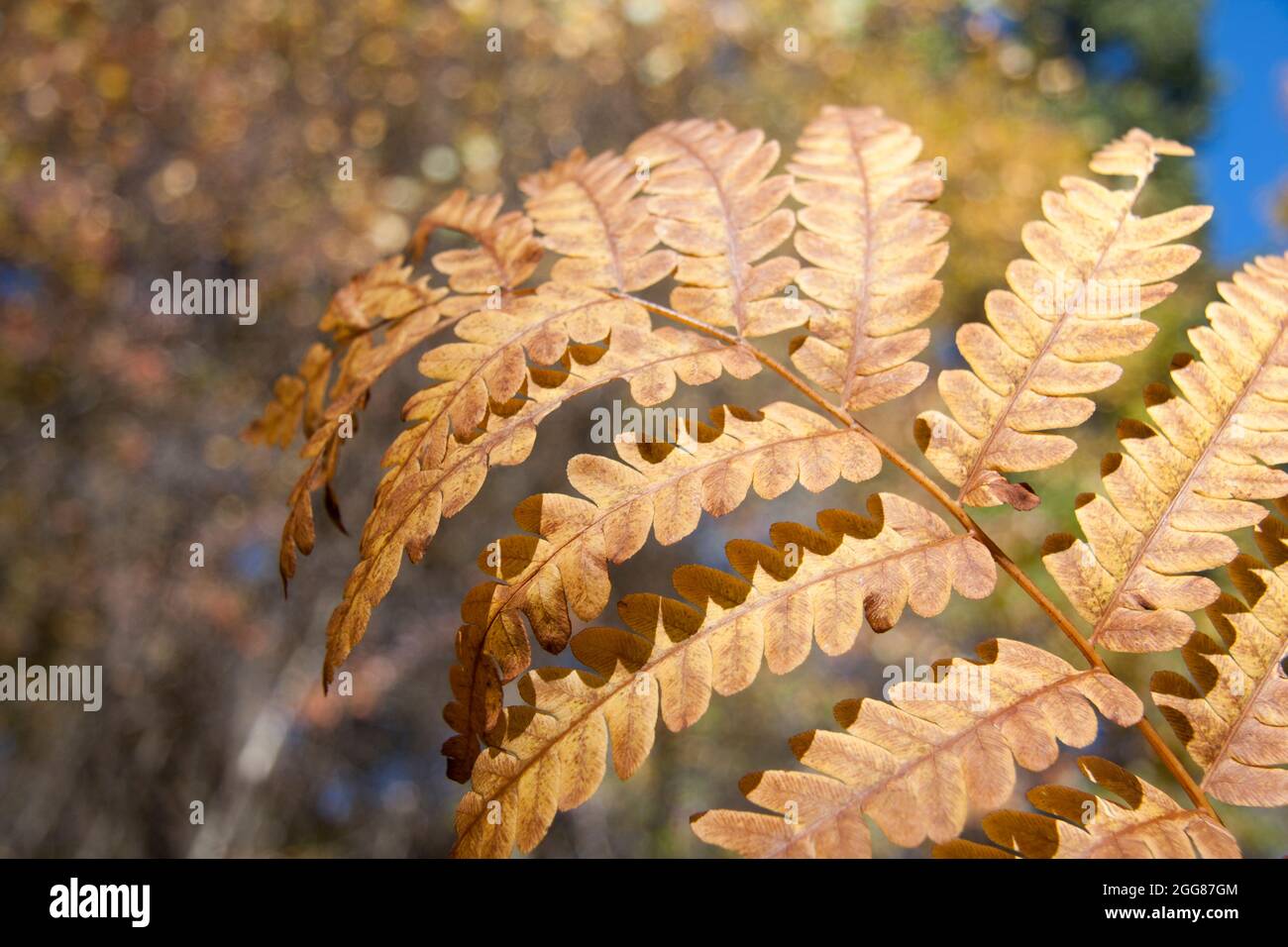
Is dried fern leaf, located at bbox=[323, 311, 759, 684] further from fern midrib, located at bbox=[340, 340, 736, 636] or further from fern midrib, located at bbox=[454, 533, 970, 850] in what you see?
fern midrib, located at bbox=[454, 533, 970, 850]

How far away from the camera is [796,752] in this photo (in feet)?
2.36

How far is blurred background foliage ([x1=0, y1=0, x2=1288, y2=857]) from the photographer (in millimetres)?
3949

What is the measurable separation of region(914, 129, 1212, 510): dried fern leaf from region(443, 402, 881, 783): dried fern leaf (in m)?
0.12

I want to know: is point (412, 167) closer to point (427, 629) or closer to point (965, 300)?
point (427, 629)

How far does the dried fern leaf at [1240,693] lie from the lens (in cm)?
80

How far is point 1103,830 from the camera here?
0.73 metres

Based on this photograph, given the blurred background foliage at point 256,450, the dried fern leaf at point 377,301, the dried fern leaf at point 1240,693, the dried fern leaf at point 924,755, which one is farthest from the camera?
the blurred background foliage at point 256,450

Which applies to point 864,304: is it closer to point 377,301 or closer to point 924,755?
point 924,755

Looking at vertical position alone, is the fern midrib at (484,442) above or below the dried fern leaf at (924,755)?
above

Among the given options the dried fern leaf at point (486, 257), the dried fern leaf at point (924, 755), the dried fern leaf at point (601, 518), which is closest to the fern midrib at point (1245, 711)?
the dried fern leaf at point (924, 755)

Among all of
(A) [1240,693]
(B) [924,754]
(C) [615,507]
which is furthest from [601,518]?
(A) [1240,693]

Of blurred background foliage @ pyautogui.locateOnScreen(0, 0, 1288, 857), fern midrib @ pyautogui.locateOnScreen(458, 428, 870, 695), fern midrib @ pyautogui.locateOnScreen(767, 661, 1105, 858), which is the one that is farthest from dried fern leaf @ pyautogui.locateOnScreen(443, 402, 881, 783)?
blurred background foliage @ pyautogui.locateOnScreen(0, 0, 1288, 857)
